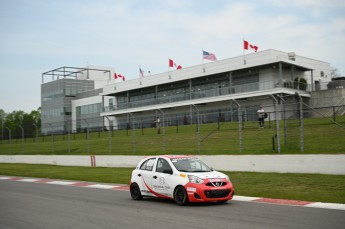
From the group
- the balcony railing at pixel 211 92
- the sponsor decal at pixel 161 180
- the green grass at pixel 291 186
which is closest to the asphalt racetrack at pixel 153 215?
the sponsor decal at pixel 161 180

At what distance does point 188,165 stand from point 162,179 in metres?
0.86

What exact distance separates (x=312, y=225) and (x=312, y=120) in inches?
968

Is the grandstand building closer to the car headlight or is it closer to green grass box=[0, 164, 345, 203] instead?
green grass box=[0, 164, 345, 203]

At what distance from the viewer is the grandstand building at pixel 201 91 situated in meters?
51.2

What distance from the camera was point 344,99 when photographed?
135 ft

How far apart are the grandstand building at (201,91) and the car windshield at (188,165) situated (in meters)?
22.2

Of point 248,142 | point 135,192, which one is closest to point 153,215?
point 135,192

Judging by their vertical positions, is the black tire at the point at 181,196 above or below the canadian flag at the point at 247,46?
below

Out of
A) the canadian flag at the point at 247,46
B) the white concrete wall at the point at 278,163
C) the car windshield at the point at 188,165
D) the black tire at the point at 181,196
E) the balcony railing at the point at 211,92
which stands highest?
the canadian flag at the point at 247,46

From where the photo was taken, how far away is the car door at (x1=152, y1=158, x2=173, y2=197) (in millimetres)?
12305

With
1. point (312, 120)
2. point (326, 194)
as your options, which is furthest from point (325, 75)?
point (326, 194)

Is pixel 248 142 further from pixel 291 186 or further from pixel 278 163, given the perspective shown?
pixel 291 186

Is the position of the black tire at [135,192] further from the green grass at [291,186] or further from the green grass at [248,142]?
the green grass at [248,142]

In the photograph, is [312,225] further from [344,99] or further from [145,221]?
[344,99]
